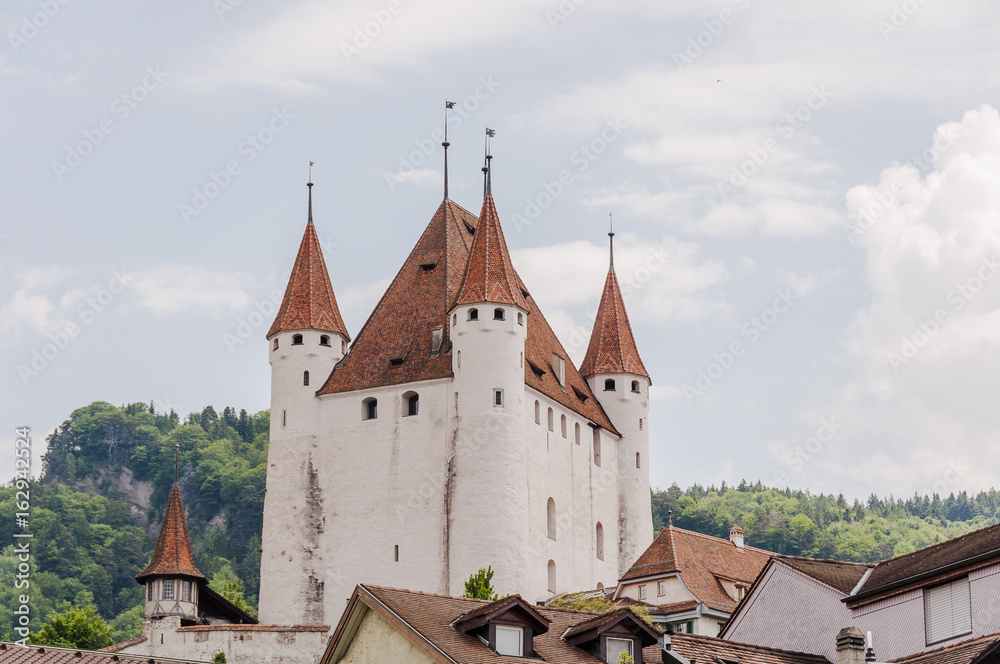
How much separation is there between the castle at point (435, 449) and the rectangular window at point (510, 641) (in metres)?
42.6

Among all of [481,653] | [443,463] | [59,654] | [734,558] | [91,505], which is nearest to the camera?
[481,653]

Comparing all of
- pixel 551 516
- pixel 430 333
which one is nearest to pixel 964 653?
pixel 551 516

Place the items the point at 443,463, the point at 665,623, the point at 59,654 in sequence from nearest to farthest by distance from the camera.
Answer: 1. the point at 59,654
2. the point at 665,623
3. the point at 443,463

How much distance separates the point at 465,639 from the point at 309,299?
5408 centimetres

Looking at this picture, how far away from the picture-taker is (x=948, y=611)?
38.2 meters

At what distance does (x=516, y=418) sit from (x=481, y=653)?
4717 cm

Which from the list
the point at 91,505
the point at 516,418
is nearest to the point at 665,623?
the point at 516,418

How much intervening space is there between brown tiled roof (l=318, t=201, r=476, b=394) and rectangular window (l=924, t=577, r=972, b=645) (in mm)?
47785

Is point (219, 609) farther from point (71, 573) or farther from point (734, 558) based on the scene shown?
point (71, 573)

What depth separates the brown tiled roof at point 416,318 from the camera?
86.9 metres

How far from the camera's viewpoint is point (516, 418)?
84062mm

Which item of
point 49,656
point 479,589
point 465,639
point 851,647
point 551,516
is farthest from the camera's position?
point 551,516

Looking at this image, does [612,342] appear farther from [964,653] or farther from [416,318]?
Result: [964,653]

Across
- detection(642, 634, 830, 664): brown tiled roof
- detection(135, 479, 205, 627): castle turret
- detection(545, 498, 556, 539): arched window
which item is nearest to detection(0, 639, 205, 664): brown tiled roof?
detection(642, 634, 830, 664): brown tiled roof
